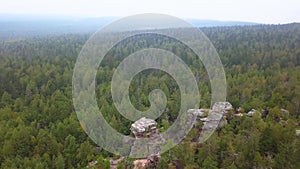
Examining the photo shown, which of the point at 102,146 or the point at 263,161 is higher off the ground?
the point at 263,161

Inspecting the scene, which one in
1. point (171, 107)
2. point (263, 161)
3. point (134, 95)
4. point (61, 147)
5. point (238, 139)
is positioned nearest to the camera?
point (263, 161)

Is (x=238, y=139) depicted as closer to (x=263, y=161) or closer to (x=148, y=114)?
(x=263, y=161)

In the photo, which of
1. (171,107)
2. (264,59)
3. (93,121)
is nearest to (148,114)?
(171,107)

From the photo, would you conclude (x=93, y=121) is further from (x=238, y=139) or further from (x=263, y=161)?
(x=263, y=161)

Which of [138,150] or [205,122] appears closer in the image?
[138,150]

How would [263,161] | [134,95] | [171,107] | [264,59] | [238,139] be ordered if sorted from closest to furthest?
1. [263,161]
2. [238,139]
3. [171,107]
4. [134,95]
5. [264,59]

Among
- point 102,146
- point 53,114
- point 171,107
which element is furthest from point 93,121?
point 171,107
